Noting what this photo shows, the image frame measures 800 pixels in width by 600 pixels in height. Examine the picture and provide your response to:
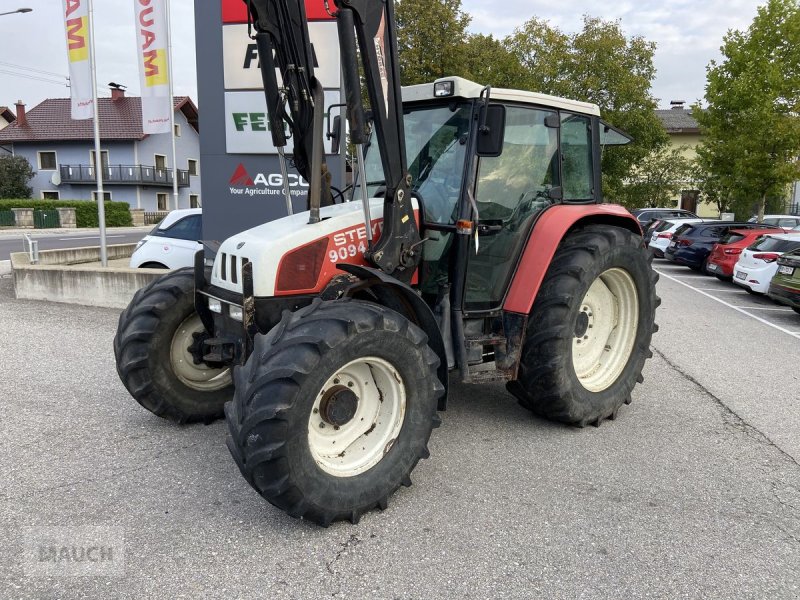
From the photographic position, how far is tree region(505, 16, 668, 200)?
2288 cm

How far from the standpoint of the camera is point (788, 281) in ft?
32.8

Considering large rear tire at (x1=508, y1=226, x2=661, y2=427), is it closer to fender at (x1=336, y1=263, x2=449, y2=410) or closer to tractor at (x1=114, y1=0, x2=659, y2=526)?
tractor at (x1=114, y1=0, x2=659, y2=526)

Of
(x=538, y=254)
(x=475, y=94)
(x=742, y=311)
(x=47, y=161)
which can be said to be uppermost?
(x=47, y=161)

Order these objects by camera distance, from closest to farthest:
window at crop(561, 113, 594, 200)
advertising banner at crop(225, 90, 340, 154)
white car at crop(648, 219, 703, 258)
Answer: window at crop(561, 113, 594, 200), advertising banner at crop(225, 90, 340, 154), white car at crop(648, 219, 703, 258)

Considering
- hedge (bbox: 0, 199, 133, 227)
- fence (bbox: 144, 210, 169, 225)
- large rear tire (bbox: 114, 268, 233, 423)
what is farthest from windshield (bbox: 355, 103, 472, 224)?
fence (bbox: 144, 210, 169, 225)

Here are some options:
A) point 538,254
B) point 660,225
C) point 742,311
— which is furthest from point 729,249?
point 538,254

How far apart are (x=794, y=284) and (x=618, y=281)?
6607mm

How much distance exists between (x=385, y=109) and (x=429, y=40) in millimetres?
19052

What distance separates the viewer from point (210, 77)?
945cm

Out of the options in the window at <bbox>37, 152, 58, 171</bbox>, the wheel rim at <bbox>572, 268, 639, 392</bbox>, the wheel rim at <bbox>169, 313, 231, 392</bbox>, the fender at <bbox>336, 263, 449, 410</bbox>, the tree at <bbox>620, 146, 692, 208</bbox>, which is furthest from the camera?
the window at <bbox>37, 152, 58, 171</bbox>

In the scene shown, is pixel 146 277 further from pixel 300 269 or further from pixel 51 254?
pixel 300 269

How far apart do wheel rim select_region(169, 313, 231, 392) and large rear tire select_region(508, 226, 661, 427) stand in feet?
7.05

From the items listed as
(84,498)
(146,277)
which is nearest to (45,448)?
(84,498)

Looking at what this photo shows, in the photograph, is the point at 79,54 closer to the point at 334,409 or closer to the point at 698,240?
the point at 334,409
